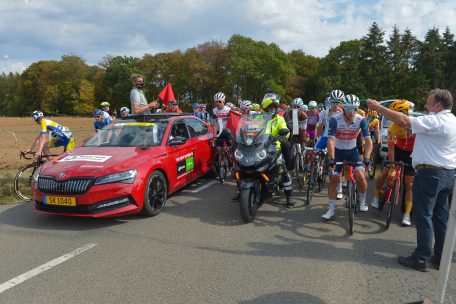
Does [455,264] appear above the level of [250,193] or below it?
below

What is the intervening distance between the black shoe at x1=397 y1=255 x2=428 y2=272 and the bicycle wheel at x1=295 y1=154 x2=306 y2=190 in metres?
3.94

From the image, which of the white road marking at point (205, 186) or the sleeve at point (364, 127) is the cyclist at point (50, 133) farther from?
the sleeve at point (364, 127)

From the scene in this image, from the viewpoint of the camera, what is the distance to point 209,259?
4.28 meters

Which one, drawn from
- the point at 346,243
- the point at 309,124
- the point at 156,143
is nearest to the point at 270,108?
the point at 156,143

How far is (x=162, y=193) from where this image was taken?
6.24 metres

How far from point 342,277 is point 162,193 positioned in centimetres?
349

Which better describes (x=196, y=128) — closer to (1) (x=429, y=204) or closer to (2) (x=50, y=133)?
(2) (x=50, y=133)

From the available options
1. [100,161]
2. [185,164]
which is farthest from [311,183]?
[100,161]

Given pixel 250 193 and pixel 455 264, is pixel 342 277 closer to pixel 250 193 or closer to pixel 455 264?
pixel 455 264

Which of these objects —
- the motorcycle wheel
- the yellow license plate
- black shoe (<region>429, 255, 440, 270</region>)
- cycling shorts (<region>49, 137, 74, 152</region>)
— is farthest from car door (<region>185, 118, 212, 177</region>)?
black shoe (<region>429, 255, 440, 270</region>)

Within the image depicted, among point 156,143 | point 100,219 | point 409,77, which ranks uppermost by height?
point 409,77

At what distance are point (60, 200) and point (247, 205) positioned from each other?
2869 mm

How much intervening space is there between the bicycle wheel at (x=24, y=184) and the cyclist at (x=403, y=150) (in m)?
7.03

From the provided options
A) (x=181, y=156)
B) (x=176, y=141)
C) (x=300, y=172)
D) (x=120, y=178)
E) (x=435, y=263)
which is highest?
(x=176, y=141)
